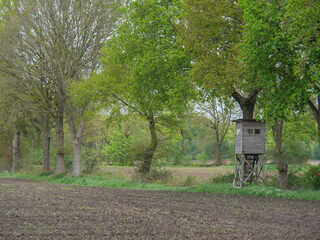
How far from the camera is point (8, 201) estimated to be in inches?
599

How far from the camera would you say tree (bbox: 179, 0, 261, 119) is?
1850 cm

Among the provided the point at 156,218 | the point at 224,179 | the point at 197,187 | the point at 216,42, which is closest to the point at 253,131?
the point at 224,179

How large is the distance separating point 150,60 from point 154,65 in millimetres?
489

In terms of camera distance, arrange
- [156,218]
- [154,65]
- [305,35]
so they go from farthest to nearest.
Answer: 1. [154,65]
2. [305,35]
3. [156,218]

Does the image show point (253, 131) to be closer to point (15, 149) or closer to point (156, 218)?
point (156, 218)

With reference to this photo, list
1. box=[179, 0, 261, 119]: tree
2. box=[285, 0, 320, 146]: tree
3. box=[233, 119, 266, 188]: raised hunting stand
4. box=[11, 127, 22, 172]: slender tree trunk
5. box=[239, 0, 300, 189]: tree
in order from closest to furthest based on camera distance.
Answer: box=[285, 0, 320, 146]: tree
box=[239, 0, 300, 189]: tree
box=[179, 0, 261, 119]: tree
box=[233, 119, 266, 188]: raised hunting stand
box=[11, 127, 22, 172]: slender tree trunk

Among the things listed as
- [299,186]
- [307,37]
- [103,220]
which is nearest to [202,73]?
[307,37]

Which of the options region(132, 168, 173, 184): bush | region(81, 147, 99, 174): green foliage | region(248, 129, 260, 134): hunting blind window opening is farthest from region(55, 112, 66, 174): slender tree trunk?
region(248, 129, 260, 134): hunting blind window opening

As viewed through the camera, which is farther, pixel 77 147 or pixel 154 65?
pixel 77 147

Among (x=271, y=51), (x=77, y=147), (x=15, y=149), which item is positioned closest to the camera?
A: (x=271, y=51)

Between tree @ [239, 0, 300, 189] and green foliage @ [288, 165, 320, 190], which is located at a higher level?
tree @ [239, 0, 300, 189]

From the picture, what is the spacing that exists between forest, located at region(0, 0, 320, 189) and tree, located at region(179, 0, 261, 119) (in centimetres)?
6

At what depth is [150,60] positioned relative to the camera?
2161 centimetres

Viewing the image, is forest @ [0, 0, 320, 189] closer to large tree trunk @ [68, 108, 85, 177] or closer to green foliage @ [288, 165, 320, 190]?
large tree trunk @ [68, 108, 85, 177]
